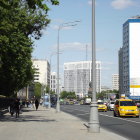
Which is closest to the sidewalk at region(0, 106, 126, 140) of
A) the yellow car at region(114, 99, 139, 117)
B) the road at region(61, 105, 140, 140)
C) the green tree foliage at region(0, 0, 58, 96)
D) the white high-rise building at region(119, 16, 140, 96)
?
the road at region(61, 105, 140, 140)

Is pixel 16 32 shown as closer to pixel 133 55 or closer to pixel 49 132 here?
pixel 49 132

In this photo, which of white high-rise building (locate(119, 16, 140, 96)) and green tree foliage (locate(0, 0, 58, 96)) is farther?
white high-rise building (locate(119, 16, 140, 96))

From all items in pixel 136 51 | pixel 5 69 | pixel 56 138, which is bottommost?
pixel 56 138

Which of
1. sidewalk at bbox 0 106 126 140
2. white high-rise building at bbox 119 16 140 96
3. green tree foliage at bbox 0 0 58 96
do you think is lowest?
sidewalk at bbox 0 106 126 140

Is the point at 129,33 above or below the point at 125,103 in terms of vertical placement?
above

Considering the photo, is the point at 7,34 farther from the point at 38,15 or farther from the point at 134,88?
the point at 134,88

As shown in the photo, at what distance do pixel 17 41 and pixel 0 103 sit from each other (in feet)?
44.5

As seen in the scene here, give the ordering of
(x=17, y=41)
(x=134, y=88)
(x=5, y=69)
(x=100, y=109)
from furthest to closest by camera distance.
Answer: (x=134, y=88) → (x=100, y=109) → (x=5, y=69) → (x=17, y=41)

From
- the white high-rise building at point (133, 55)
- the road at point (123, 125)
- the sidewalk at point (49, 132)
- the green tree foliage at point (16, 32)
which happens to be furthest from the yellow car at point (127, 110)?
the white high-rise building at point (133, 55)

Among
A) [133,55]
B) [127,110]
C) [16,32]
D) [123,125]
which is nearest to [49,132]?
[123,125]

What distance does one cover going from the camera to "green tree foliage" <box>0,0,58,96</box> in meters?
20.6

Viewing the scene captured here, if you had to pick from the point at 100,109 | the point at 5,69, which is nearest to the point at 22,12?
the point at 5,69

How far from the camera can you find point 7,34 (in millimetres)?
28266

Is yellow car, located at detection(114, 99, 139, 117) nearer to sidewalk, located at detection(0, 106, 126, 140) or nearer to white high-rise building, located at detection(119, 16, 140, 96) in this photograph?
sidewalk, located at detection(0, 106, 126, 140)
